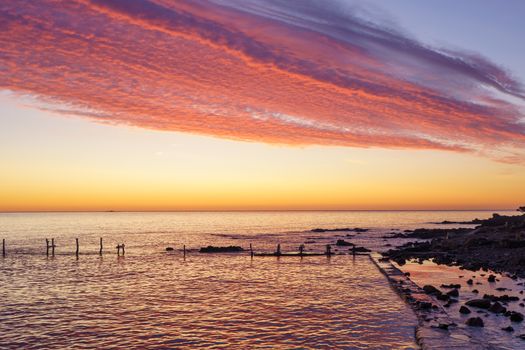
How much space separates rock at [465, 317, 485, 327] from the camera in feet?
78.3

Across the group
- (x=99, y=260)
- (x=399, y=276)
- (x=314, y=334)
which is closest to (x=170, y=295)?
(x=314, y=334)

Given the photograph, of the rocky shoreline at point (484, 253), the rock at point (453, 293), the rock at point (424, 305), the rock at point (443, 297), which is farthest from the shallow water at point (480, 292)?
the rocky shoreline at point (484, 253)

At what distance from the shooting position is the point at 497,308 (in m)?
26.7

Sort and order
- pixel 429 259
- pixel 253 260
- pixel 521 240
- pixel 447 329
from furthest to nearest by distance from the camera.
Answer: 1. pixel 253 260
2. pixel 429 259
3. pixel 521 240
4. pixel 447 329

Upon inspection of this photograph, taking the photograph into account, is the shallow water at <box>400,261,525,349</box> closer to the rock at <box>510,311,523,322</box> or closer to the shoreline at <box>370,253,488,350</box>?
the rock at <box>510,311,523,322</box>

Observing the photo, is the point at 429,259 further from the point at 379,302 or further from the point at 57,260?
the point at 57,260

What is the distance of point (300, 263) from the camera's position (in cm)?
5962

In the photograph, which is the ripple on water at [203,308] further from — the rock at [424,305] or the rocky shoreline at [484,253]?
the rocky shoreline at [484,253]

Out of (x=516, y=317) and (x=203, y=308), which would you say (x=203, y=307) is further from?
(x=516, y=317)

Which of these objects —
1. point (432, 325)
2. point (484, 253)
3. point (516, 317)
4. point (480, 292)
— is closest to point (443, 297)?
point (480, 292)

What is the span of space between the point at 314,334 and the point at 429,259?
124 ft

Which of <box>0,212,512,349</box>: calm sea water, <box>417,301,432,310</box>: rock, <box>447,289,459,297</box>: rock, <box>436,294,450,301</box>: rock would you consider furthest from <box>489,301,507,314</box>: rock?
<box>0,212,512,349</box>: calm sea water

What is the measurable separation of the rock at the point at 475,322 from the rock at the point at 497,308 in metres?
3.30

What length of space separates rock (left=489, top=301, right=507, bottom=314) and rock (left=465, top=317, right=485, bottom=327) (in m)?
3.30
